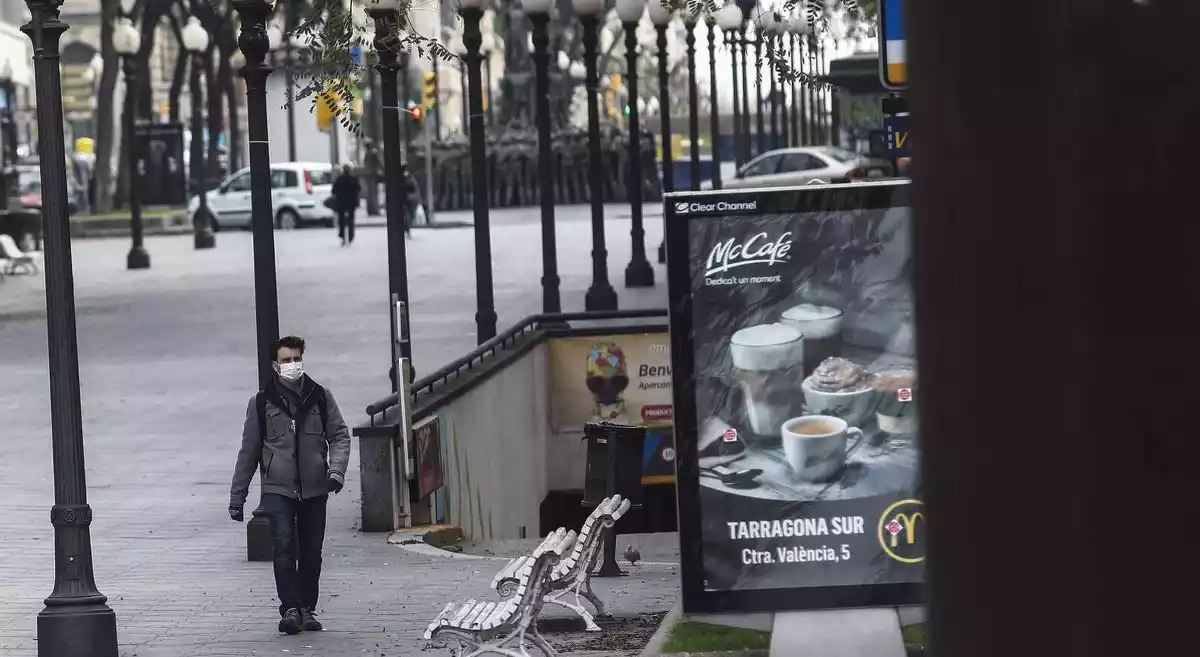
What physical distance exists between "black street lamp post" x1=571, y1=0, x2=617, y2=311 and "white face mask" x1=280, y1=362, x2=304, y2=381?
555 inches

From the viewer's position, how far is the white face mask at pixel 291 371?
9031mm

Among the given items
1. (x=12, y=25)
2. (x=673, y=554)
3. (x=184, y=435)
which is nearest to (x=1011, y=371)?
(x=673, y=554)

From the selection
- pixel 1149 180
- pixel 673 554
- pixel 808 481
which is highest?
pixel 1149 180

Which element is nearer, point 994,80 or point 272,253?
point 994,80

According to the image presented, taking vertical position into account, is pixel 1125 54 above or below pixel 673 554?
above

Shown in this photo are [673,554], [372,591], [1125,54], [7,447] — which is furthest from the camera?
[7,447]

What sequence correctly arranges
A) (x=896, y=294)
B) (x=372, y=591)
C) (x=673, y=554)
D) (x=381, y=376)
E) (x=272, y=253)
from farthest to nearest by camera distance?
1. (x=381, y=376)
2. (x=673, y=554)
3. (x=272, y=253)
4. (x=372, y=591)
5. (x=896, y=294)

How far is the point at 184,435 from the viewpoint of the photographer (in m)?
15.9

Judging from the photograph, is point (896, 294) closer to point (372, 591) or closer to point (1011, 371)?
point (372, 591)

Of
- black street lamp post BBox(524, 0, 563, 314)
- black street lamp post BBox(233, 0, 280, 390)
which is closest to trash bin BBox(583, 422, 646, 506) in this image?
black street lamp post BBox(233, 0, 280, 390)

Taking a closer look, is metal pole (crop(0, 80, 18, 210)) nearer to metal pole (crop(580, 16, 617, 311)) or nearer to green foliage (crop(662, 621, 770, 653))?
metal pole (crop(580, 16, 617, 311))

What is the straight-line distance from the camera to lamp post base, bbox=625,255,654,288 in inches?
1121

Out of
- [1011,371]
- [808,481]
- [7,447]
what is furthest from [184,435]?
[1011,371]

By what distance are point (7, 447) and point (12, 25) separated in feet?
193
